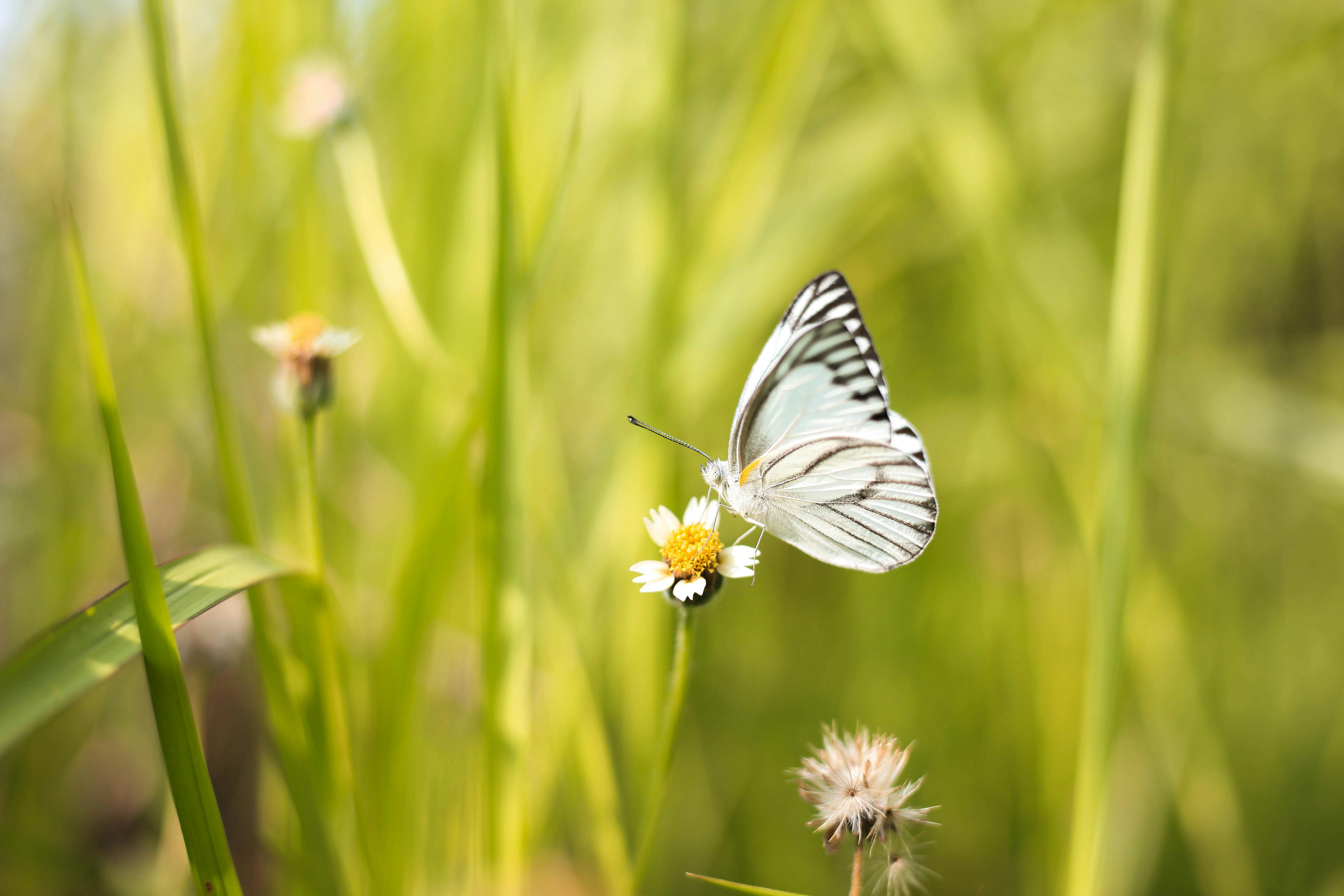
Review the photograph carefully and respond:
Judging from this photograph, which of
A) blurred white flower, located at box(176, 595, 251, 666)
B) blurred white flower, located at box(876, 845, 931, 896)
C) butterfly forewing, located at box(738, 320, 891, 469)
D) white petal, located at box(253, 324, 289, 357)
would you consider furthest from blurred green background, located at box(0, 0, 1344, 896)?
blurred white flower, located at box(876, 845, 931, 896)

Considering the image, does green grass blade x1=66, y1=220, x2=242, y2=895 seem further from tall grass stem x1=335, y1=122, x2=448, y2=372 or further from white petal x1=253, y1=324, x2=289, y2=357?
tall grass stem x1=335, y1=122, x2=448, y2=372

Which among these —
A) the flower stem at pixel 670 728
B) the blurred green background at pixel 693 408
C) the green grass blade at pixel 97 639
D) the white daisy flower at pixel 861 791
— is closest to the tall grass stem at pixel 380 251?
the blurred green background at pixel 693 408

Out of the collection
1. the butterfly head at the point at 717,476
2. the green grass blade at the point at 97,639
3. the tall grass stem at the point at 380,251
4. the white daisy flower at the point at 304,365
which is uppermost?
the tall grass stem at the point at 380,251

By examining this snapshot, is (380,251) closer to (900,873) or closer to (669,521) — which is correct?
(669,521)

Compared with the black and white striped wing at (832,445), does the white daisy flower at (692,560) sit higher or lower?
lower

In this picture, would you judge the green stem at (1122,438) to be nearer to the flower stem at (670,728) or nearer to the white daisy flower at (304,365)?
the flower stem at (670,728)

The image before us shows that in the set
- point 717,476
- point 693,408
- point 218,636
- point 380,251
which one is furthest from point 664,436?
point 218,636
